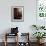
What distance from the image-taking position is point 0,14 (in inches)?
286

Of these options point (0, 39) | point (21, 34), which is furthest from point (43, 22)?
point (0, 39)

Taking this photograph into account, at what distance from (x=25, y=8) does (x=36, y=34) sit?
1263 millimetres

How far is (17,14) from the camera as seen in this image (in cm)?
730

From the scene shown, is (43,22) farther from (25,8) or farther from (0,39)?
(0,39)

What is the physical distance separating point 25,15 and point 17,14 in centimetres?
36

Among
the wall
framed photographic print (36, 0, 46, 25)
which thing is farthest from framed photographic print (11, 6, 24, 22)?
framed photographic print (36, 0, 46, 25)

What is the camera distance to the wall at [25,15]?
7.27 metres

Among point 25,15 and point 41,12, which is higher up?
point 41,12

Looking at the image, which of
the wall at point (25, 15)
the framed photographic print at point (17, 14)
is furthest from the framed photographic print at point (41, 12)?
the framed photographic print at point (17, 14)

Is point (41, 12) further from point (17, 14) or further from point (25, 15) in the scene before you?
point (17, 14)

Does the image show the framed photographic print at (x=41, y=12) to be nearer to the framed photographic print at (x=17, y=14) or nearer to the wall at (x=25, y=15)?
the wall at (x=25, y=15)

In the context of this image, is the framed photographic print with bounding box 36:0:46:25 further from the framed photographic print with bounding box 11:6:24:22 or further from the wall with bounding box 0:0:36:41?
the framed photographic print with bounding box 11:6:24:22

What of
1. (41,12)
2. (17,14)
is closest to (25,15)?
(17,14)

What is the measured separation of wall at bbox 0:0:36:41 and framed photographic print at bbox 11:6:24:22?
133mm
